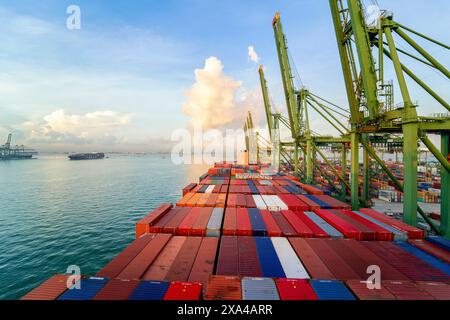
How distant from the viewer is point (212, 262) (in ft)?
46.6

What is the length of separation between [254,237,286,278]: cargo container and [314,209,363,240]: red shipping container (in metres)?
7.31

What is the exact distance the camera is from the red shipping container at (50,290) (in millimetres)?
9495

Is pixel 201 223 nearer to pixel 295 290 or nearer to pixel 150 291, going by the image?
pixel 150 291

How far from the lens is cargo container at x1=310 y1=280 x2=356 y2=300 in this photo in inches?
386

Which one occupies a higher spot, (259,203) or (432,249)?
(259,203)

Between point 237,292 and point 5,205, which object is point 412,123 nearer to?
point 237,292

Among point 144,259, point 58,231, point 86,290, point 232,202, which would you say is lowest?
point 58,231

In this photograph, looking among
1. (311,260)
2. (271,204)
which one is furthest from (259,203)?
(311,260)

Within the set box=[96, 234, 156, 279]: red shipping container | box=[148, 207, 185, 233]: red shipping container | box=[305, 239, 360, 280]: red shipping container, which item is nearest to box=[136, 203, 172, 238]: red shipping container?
box=[148, 207, 185, 233]: red shipping container

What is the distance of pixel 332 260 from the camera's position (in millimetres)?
14398

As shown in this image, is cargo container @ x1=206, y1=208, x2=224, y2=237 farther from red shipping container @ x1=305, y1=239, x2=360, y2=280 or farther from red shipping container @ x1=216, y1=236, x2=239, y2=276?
red shipping container @ x1=305, y1=239, x2=360, y2=280

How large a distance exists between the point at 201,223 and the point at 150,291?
34.6ft

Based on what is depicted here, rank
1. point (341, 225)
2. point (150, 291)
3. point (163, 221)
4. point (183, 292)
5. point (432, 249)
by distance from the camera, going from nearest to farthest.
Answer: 1. point (183, 292)
2. point (150, 291)
3. point (432, 249)
4. point (341, 225)
5. point (163, 221)

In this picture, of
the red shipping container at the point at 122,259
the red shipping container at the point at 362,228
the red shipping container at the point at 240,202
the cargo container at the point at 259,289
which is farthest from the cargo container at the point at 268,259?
the red shipping container at the point at 240,202
